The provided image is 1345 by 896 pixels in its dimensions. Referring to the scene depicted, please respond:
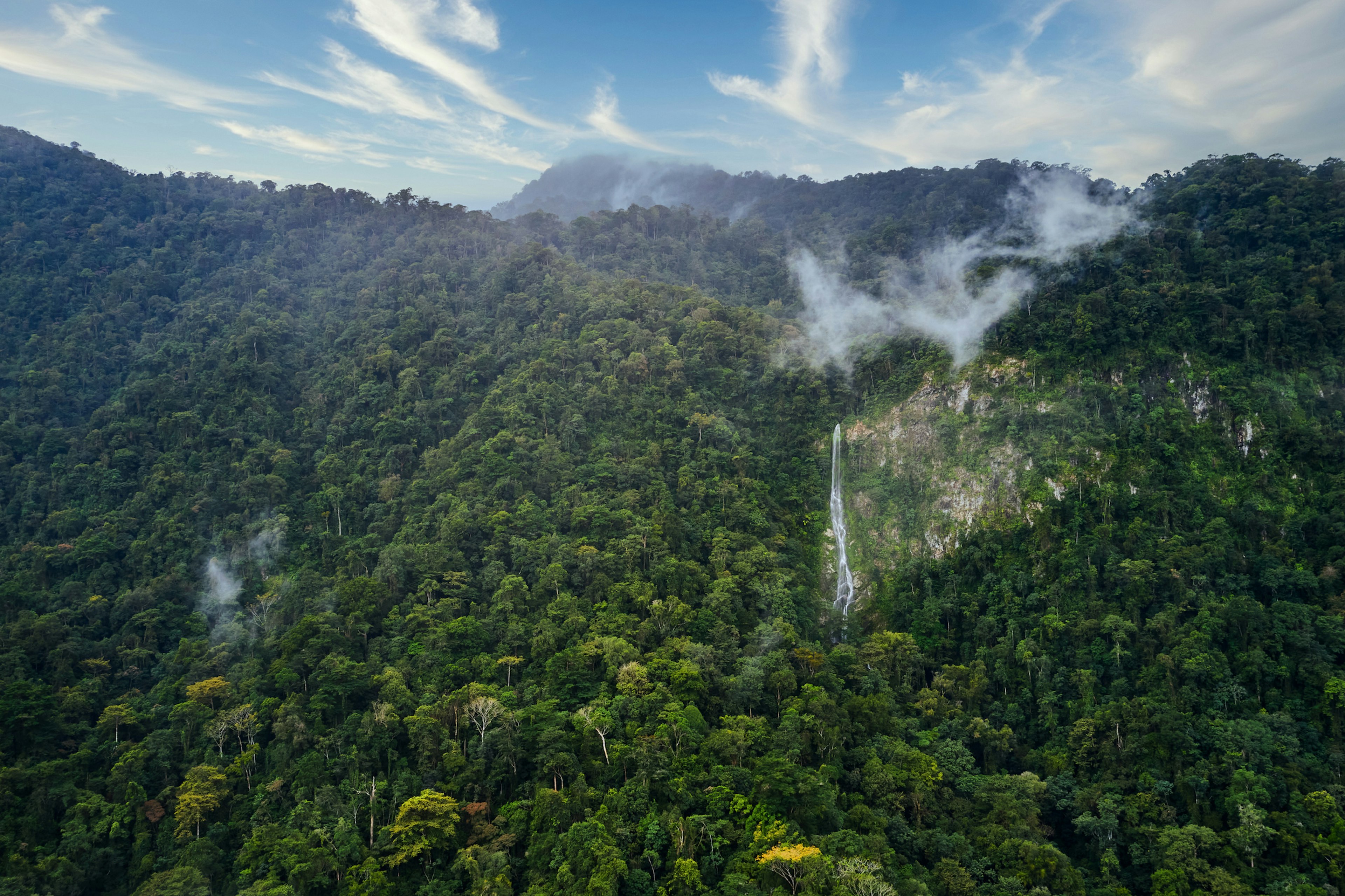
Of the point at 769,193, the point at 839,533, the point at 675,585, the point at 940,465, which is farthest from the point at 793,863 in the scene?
the point at 769,193

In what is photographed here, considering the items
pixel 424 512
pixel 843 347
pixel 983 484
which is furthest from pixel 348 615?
pixel 843 347

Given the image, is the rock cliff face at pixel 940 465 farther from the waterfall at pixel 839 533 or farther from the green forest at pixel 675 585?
the waterfall at pixel 839 533

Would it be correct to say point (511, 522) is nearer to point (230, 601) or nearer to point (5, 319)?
point (230, 601)

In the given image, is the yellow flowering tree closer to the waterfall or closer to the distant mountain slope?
the waterfall

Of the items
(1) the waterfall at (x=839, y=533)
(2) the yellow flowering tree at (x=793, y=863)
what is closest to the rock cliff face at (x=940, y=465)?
(1) the waterfall at (x=839, y=533)

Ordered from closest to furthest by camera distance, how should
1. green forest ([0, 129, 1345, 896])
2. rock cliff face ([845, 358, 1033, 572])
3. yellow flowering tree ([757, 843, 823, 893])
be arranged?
yellow flowering tree ([757, 843, 823, 893]) < green forest ([0, 129, 1345, 896]) < rock cliff face ([845, 358, 1033, 572])

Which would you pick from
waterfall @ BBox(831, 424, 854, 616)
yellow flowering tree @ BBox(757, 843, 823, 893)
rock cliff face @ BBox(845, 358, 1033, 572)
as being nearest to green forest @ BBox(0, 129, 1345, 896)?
yellow flowering tree @ BBox(757, 843, 823, 893)

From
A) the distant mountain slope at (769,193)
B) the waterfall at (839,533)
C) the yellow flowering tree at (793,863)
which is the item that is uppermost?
the distant mountain slope at (769,193)
